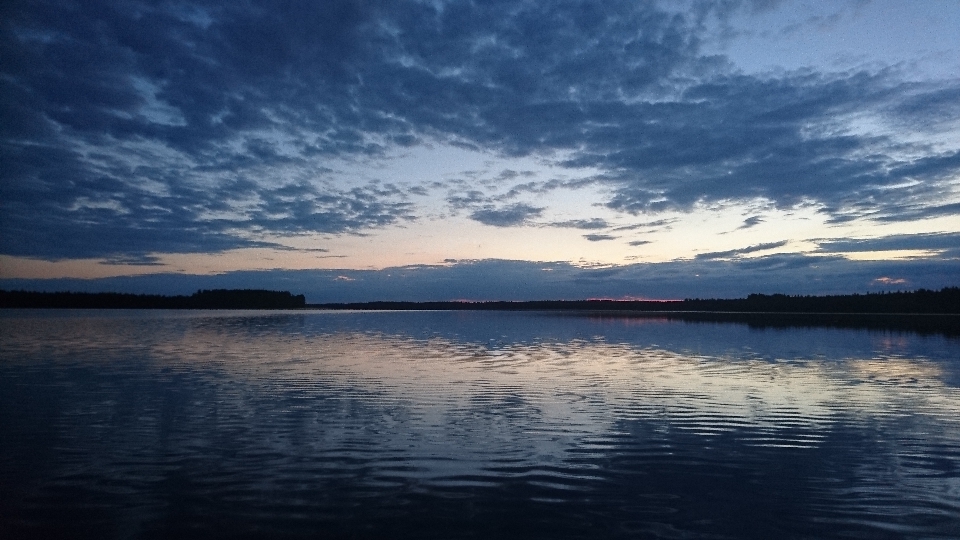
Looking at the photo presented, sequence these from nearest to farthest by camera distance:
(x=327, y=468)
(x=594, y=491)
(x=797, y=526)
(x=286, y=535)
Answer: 1. (x=286, y=535)
2. (x=797, y=526)
3. (x=594, y=491)
4. (x=327, y=468)

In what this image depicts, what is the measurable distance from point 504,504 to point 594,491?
2214 millimetres

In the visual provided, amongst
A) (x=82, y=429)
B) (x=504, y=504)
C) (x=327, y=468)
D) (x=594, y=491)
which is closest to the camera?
(x=504, y=504)

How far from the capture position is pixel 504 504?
41.6ft

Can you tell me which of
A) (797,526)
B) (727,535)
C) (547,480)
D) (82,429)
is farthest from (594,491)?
(82,429)

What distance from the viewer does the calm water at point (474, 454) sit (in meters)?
11.9

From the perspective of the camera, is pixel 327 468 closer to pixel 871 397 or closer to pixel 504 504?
pixel 504 504

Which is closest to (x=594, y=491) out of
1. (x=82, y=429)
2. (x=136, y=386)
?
(x=82, y=429)

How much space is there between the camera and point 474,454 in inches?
658

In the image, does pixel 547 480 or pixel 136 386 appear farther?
pixel 136 386

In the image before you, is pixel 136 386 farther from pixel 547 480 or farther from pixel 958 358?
pixel 958 358

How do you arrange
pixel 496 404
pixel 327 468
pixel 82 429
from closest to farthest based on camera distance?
1. pixel 327 468
2. pixel 82 429
3. pixel 496 404

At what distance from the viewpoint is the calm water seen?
11.9 meters

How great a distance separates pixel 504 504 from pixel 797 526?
5.47 meters

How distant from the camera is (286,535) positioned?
11000 millimetres
